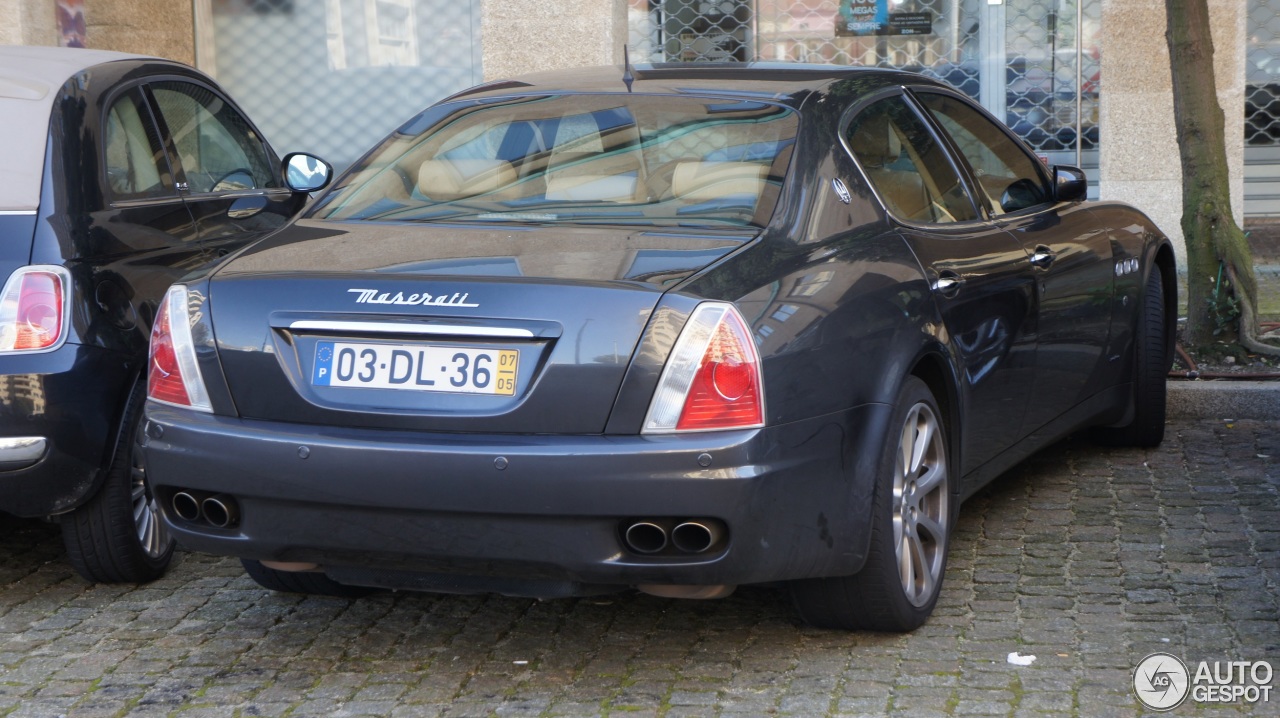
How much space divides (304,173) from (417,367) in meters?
2.60

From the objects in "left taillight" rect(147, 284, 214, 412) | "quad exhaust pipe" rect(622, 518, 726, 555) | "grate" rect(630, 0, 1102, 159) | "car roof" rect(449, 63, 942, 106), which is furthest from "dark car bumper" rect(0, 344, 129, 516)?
"grate" rect(630, 0, 1102, 159)

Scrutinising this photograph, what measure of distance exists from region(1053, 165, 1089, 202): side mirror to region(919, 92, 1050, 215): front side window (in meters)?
0.05

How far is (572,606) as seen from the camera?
175 inches

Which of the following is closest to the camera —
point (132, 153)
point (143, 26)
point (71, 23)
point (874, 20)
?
point (132, 153)

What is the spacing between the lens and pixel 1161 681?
12.0 ft

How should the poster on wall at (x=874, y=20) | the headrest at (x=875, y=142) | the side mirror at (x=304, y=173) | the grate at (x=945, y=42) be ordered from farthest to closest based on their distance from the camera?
the poster on wall at (x=874, y=20)
the grate at (x=945, y=42)
the side mirror at (x=304, y=173)
the headrest at (x=875, y=142)

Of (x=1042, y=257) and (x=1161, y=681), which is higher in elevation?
(x=1042, y=257)

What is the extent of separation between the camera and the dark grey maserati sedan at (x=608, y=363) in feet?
10.9

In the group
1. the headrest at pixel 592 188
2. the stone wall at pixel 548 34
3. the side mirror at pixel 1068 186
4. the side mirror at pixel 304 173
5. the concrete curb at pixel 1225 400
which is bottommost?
the concrete curb at pixel 1225 400

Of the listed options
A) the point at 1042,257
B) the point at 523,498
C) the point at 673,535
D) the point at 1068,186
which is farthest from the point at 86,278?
the point at 1068,186

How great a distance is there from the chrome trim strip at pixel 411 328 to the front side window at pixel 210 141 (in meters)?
2.29

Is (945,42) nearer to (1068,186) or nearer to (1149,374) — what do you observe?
(1149,374)

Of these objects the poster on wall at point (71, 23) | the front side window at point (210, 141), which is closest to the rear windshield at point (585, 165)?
the front side window at point (210, 141)

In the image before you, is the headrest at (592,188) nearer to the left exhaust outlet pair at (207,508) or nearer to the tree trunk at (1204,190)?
the left exhaust outlet pair at (207,508)
